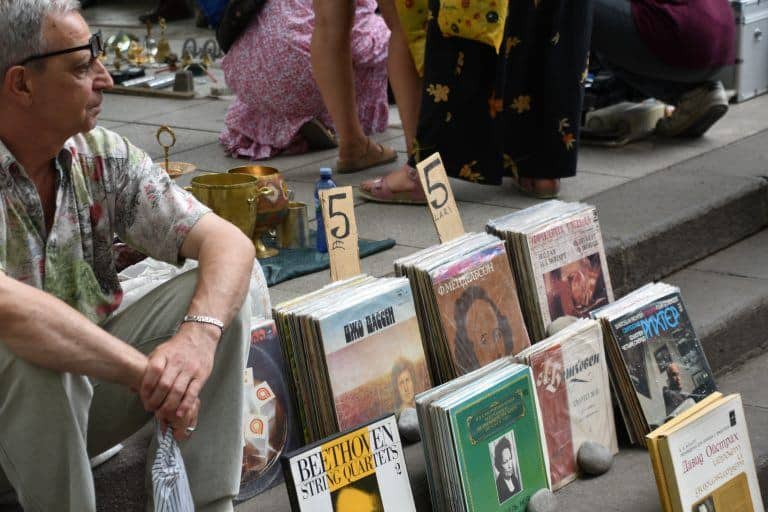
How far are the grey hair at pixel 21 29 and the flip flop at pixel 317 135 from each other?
2789 millimetres

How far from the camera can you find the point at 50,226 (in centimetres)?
250

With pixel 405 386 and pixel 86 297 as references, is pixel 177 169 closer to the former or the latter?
pixel 405 386

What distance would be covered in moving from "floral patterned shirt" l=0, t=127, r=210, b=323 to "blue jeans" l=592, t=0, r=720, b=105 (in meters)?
2.83

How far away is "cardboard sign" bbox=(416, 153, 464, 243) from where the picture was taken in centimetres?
329

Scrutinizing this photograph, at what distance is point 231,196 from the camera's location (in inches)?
143

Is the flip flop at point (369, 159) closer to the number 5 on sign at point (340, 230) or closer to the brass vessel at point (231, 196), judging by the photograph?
the brass vessel at point (231, 196)

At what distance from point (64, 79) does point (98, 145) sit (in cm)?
21

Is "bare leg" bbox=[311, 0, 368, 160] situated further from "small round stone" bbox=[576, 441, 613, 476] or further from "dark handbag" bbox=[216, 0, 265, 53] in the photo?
"small round stone" bbox=[576, 441, 613, 476]

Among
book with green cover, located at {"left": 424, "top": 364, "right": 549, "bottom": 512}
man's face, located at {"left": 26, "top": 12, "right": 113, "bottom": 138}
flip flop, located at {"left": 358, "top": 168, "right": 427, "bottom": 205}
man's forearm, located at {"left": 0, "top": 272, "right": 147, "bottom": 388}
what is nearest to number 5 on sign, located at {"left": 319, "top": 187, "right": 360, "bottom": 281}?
book with green cover, located at {"left": 424, "top": 364, "right": 549, "bottom": 512}

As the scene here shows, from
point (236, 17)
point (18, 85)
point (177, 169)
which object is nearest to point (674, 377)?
point (177, 169)

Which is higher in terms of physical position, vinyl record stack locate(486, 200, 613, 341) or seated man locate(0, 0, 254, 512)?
seated man locate(0, 0, 254, 512)

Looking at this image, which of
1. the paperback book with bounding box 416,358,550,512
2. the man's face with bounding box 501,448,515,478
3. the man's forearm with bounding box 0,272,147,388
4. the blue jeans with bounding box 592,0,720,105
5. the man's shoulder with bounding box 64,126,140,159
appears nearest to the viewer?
the man's forearm with bounding box 0,272,147,388

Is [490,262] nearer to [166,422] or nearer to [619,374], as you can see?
[619,374]

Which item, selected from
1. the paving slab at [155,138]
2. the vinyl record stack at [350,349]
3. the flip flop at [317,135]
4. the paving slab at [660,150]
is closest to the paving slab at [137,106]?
the paving slab at [155,138]
